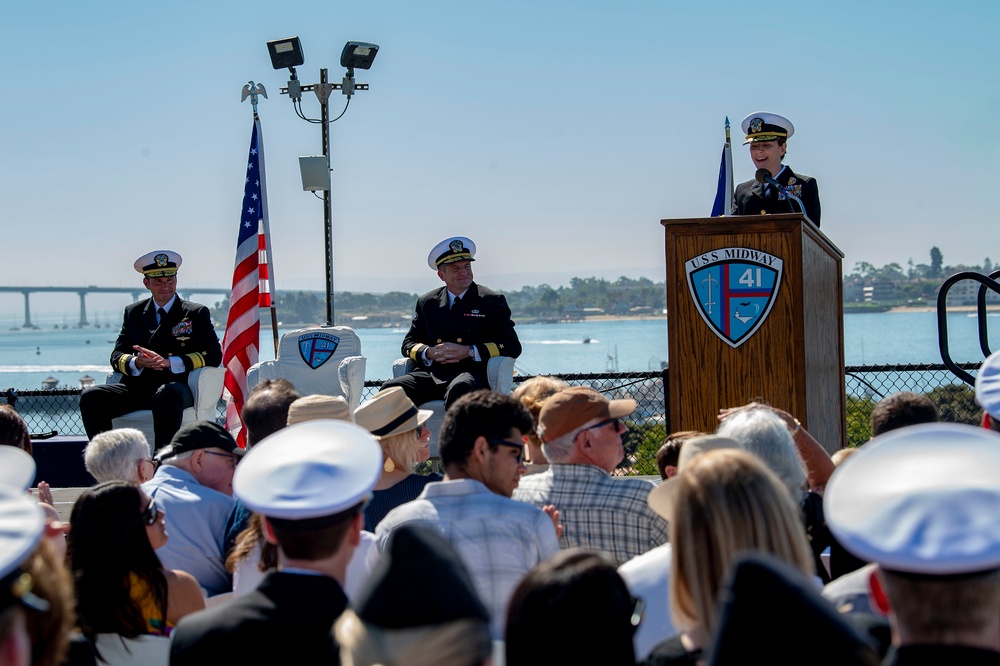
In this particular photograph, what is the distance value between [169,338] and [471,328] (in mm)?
2159

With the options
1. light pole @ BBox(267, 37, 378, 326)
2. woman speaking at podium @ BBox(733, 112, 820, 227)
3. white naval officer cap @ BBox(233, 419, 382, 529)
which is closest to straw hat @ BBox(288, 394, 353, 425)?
white naval officer cap @ BBox(233, 419, 382, 529)

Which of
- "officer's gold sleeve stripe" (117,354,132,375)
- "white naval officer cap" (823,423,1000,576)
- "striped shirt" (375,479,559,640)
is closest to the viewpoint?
"white naval officer cap" (823,423,1000,576)

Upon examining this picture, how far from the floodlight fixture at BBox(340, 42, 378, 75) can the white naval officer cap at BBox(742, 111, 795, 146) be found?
15.9 ft

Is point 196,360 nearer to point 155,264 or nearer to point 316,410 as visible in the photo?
point 155,264

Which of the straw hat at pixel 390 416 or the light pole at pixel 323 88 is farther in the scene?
the light pole at pixel 323 88

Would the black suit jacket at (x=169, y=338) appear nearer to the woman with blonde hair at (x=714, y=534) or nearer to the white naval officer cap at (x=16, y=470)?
the white naval officer cap at (x=16, y=470)

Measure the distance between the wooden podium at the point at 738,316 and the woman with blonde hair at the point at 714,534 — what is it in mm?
2696

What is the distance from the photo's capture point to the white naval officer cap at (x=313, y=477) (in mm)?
2021

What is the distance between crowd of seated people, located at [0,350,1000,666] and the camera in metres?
1.42

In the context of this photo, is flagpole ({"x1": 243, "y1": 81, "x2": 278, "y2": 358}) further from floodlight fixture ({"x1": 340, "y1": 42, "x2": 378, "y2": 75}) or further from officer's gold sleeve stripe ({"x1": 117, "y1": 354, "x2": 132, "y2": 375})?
officer's gold sleeve stripe ({"x1": 117, "y1": 354, "x2": 132, "y2": 375})

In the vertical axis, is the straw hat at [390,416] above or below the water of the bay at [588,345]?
above

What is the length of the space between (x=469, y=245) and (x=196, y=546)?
3632 mm

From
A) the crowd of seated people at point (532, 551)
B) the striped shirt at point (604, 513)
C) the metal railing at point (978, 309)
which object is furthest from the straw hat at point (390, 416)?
the metal railing at point (978, 309)

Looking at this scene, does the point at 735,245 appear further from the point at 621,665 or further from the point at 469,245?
the point at 621,665
